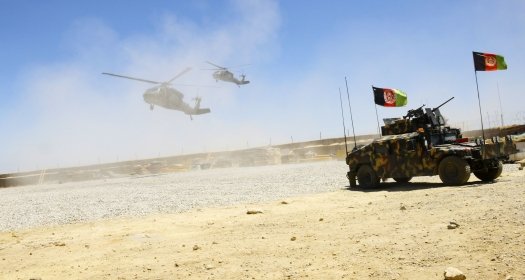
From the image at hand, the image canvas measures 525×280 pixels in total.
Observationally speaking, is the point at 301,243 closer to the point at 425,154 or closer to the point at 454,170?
the point at 454,170

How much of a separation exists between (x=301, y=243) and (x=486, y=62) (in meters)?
12.4

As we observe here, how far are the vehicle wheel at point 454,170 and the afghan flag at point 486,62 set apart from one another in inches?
199

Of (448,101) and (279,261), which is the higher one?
(448,101)

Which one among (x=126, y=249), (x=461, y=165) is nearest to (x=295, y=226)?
(x=126, y=249)

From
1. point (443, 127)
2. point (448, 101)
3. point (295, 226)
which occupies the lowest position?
point (295, 226)

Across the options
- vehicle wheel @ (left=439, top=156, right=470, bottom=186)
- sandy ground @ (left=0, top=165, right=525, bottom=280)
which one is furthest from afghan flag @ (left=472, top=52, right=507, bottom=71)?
sandy ground @ (left=0, top=165, right=525, bottom=280)

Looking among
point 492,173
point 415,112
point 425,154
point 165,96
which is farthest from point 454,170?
point 165,96

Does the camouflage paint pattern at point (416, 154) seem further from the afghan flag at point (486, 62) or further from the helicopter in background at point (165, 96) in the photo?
the helicopter in background at point (165, 96)

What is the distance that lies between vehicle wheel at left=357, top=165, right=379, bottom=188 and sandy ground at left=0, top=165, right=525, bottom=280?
3.29 metres

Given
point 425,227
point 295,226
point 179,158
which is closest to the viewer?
point 425,227

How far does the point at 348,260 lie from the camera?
15.9 feet

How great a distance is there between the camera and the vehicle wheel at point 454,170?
1104cm

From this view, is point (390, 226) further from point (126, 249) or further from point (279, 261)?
point (126, 249)

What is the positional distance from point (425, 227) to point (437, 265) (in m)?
1.89
